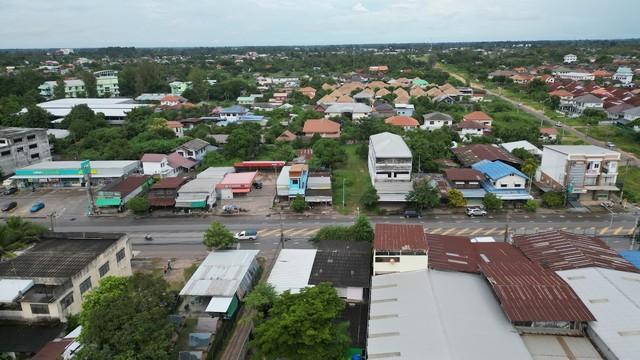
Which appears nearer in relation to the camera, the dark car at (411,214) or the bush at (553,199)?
the dark car at (411,214)

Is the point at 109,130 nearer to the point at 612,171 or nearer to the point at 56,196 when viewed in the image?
the point at 56,196

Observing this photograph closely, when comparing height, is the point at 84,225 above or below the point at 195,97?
below

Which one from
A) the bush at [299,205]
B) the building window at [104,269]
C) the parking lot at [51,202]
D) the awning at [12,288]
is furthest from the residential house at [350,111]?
the awning at [12,288]

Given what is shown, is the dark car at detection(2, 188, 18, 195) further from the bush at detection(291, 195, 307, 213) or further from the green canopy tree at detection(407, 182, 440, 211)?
the green canopy tree at detection(407, 182, 440, 211)

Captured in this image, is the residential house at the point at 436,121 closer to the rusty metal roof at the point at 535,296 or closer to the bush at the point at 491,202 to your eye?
the bush at the point at 491,202

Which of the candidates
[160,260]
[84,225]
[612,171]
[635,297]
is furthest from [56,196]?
[612,171]

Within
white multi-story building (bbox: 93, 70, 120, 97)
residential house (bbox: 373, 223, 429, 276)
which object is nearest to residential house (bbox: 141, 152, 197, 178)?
residential house (bbox: 373, 223, 429, 276)

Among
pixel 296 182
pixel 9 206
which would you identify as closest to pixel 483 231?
pixel 296 182
